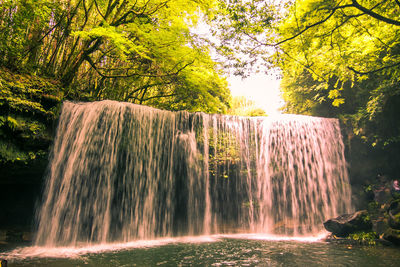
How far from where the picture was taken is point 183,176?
28.3ft

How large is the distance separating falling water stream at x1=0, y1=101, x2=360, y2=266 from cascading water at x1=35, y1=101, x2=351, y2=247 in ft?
0.11

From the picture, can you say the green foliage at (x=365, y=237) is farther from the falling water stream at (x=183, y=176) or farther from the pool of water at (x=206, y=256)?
the falling water stream at (x=183, y=176)

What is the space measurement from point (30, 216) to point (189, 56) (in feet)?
25.0

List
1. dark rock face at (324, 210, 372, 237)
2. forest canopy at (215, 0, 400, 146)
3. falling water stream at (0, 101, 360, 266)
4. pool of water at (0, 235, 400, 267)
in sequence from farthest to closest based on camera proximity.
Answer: dark rock face at (324, 210, 372, 237), falling water stream at (0, 101, 360, 266), forest canopy at (215, 0, 400, 146), pool of water at (0, 235, 400, 267)

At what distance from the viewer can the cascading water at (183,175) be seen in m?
6.79

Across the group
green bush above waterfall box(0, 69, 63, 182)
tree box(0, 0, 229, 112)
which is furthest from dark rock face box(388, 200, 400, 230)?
green bush above waterfall box(0, 69, 63, 182)

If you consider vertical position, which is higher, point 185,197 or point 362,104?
point 362,104

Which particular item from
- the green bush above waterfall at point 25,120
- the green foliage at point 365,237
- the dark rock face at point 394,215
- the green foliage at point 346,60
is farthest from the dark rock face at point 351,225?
the green bush above waterfall at point 25,120

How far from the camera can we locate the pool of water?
429 cm

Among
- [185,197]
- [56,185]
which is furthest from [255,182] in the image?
[56,185]

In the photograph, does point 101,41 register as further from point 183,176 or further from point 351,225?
point 351,225

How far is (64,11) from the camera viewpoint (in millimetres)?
7496

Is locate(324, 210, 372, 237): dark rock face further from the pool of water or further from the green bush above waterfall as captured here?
the green bush above waterfall

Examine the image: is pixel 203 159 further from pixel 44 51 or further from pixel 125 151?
pixel 44 51
